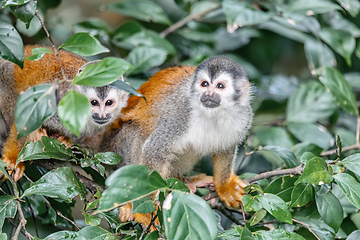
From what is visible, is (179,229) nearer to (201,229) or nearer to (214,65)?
(201,229)

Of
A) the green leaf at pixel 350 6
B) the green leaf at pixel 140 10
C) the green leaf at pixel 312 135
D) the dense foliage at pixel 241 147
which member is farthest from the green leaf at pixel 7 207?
the green leaf at pixel 350 6

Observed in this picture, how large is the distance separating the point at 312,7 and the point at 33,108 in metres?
2.35

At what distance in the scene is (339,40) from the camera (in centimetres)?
308

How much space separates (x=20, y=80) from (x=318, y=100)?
2.14 m

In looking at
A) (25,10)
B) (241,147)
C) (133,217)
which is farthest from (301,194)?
(25,10)

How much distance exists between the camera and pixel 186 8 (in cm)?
325

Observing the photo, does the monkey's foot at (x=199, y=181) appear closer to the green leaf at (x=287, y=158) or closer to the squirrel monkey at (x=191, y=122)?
the squirrel monkey at (x=191, y=122)

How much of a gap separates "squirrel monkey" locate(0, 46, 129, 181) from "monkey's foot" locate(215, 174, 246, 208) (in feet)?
2.62

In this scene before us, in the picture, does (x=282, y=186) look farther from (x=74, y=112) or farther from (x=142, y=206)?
(x=74, y=112)

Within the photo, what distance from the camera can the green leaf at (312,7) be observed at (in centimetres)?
295

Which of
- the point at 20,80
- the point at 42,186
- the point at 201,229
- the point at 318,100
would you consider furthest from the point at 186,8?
the point at 201,229

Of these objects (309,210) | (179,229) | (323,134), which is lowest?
(323,134)

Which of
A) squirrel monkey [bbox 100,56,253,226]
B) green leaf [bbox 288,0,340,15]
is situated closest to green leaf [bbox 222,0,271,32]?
green leaf [bbox 288,0,340,15]

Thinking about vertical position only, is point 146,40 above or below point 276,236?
above
